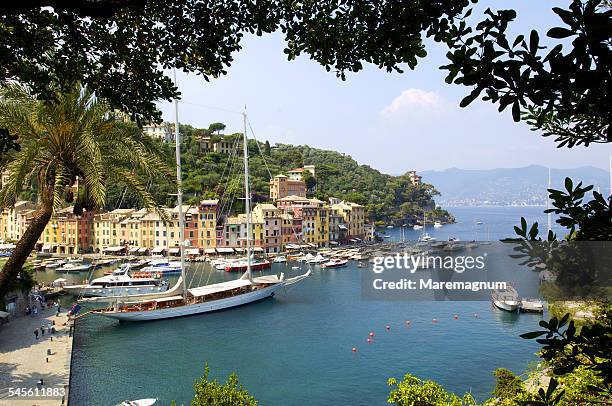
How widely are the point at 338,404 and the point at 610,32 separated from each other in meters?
12.6

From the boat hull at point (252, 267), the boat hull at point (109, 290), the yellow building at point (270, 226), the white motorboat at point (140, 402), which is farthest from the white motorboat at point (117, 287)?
the yellow building at point (270, 226)

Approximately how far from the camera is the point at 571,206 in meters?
1.61

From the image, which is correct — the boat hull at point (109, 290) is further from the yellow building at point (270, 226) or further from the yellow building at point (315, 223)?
the yellow building at point (315, 223)

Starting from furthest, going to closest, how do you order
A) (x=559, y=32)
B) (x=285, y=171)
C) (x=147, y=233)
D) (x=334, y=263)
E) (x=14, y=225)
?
(x=285, y=171)
(x=147, y=233)
(x=14, y=225)
(x=334, y=263)
(x=559, y=32)

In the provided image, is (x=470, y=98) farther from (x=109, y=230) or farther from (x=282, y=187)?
(x=282, y=187)

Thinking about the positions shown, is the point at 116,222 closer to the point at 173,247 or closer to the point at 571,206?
the point at 173,247

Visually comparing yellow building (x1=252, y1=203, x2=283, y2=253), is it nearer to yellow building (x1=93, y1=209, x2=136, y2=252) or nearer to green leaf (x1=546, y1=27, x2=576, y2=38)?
yellow building (x1=93, y1=209, x2=136, y2=252)

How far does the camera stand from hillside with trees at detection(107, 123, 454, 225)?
165ft

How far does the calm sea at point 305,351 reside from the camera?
44.0 feet

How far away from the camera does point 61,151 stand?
3760mm

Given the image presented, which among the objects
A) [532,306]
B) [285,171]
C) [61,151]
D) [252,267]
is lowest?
[532,306]

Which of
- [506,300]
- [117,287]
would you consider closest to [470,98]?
[506,300]

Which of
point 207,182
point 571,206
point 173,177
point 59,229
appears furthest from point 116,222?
point 571,206

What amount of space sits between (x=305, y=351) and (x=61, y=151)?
14431mm
